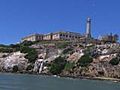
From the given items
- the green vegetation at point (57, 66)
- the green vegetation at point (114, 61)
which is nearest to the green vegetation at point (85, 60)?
the green vegetation at point (57, 66)

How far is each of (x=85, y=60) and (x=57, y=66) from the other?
13261mm

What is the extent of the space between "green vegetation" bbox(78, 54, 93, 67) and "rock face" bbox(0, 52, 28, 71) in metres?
31.2

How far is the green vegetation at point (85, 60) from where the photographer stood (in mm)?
158125

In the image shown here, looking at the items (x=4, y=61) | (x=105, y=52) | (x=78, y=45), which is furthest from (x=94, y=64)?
(x=4, y=61)

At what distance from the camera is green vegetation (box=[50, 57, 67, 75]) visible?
163875 millimetres

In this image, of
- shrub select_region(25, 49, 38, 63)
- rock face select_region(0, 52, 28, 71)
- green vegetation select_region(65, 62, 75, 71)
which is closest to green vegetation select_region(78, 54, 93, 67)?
green vegetation select_region(65, 62, 75, 71)

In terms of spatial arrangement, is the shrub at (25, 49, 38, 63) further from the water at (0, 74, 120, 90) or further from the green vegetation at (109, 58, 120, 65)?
the water at (0, 74, 120, 90)

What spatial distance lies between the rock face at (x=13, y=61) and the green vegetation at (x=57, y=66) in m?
18.1

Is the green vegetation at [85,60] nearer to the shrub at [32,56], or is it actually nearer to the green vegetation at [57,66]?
the green vegetation at [57,66]

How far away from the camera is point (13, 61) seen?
186 m

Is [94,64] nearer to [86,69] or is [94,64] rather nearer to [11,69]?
[86,69]

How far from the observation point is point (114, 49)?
6713 inches

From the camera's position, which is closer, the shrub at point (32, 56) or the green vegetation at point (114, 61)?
the green vegetation at point (114, 61)

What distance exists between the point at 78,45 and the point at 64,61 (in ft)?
94.1
